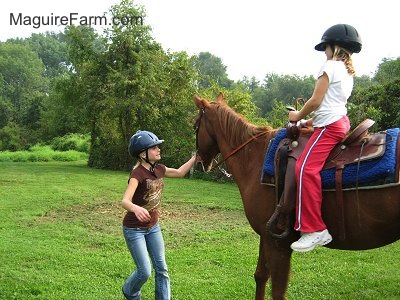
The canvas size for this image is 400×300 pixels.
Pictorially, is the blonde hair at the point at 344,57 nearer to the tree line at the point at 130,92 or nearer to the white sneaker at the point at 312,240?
the white sneaker at the point at 312,240

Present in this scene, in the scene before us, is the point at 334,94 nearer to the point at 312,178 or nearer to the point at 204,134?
the point at 312,178

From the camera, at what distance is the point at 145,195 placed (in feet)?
14.3

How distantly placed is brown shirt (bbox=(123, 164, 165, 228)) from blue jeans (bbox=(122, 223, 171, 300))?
0.06m

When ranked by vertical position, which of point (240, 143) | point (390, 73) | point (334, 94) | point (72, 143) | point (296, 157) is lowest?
point (296, 157)

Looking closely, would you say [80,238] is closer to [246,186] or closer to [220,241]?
[220,241]

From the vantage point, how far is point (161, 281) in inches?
172

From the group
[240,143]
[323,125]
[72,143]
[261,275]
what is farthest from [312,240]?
[72,143]

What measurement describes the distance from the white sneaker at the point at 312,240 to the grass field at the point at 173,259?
6.12ft

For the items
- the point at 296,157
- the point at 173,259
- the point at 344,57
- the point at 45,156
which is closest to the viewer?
the point at 344,57

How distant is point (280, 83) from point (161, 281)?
2495 inches

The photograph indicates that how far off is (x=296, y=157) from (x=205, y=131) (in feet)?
4.11

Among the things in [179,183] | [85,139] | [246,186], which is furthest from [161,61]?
[246,186]

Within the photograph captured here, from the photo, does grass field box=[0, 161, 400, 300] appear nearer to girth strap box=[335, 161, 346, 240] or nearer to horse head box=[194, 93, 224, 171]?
horse head box=[194, 93, 224, 171]

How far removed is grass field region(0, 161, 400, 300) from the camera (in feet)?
17.5
